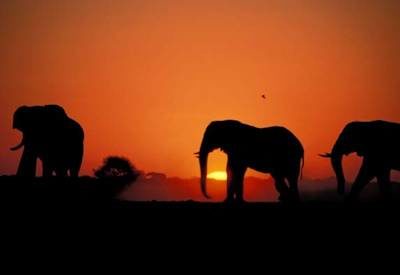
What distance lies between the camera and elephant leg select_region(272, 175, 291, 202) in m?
26.5

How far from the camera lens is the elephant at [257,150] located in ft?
88.5

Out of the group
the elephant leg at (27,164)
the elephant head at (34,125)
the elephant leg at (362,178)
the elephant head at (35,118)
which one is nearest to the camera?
the elephant leg at (362,178)

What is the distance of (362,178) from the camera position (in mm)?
23969

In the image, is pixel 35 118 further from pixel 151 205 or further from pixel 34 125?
pixel 151 205

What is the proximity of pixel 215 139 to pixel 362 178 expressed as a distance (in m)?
5.96

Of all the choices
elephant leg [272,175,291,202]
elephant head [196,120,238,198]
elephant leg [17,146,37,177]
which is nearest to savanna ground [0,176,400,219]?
elephant leg [17,146,37,177]

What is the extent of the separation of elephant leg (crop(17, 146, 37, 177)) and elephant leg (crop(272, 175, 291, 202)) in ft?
29.3

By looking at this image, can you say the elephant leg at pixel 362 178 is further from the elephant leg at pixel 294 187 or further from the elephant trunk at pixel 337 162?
the elephant leg at pixel 294 187

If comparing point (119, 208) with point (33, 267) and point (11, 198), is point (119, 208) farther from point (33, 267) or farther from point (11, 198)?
point (33, 267)

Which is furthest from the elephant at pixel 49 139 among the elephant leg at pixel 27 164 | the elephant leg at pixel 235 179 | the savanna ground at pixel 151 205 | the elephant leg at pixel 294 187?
the elephant leg at pixel 294 187

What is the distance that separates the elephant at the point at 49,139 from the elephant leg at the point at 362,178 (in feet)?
38.2

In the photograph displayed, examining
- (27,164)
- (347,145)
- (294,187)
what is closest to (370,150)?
(347,145)

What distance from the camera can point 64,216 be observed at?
15.6 m

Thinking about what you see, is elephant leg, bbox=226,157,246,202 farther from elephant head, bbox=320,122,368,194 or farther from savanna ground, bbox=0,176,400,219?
elephant head, bbox=320,122,368,194
